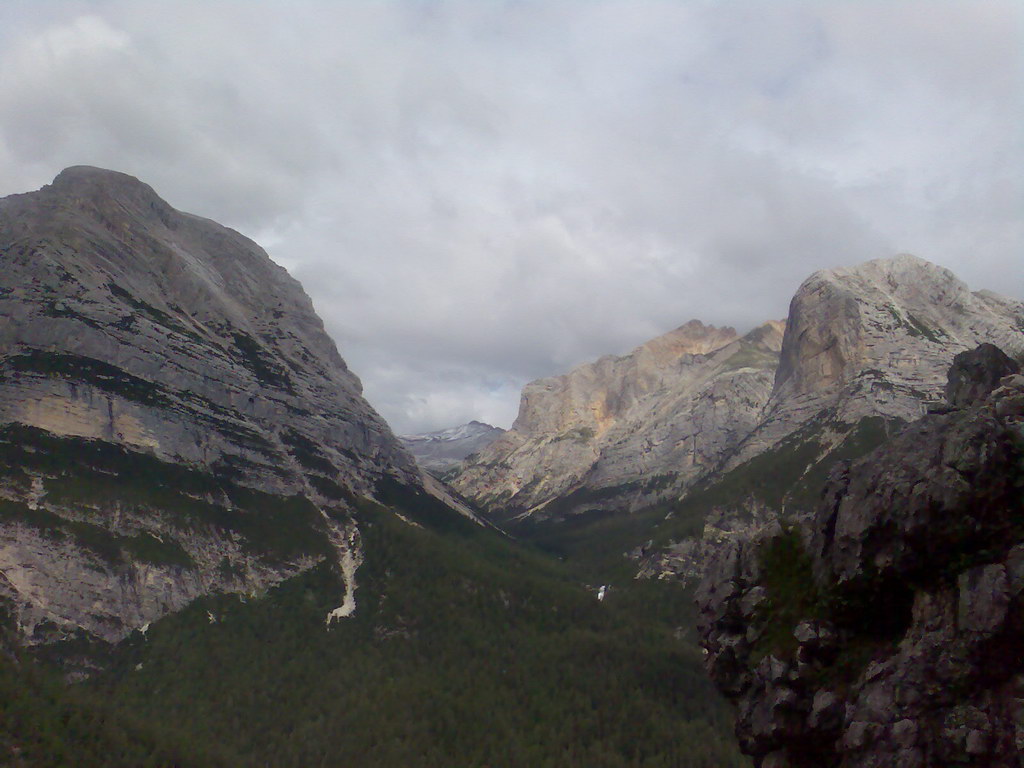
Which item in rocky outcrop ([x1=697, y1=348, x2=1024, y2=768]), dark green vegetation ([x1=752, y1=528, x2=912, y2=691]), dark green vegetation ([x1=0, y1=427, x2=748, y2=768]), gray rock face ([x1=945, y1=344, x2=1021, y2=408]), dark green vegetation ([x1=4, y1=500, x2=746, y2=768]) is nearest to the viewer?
rocky outcrop ([x1=697, y1=348, x2=1024, y2=768])

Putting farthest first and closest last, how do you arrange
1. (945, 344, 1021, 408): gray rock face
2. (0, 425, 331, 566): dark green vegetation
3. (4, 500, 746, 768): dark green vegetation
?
(0, 425, 331, 566): dark green vegetation
(4, 500, 746, 768): dark green vegetation
(945, 344, 1021, 408): gray rock face

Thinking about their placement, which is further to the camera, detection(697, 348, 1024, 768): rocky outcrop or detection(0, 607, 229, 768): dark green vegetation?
detection(0, 607, 229, 768): dark green vegetation

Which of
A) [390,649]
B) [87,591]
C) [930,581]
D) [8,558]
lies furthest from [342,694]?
[930,581]

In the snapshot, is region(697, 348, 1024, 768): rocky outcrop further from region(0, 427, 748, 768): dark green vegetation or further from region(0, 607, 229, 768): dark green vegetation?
region(0, 427, 748, 768): dark green vegetation

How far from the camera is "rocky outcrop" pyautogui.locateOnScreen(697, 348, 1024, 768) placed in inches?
866

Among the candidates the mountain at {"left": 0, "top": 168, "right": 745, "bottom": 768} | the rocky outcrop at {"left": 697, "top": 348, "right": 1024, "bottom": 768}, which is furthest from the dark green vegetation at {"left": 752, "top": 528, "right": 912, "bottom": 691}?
the mountain at {"left": 0, "top": 168, "right": 745, "bottom": 768}

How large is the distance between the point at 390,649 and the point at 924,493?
164m

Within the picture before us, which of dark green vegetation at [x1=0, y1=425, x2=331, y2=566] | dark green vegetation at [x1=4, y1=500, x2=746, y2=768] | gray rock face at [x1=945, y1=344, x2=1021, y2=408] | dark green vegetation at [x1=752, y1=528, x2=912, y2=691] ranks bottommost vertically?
dark green vegetation at [x1=4, y1=500, x2=746, y2=768]

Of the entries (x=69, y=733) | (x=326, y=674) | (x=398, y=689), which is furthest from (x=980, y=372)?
(x=326, y=674)

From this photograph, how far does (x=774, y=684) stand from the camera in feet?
97.6

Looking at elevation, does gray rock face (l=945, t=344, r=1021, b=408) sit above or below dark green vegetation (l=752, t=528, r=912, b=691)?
above

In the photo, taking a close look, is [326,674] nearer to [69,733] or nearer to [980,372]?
[69,733]

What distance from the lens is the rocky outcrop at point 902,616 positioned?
22.0m

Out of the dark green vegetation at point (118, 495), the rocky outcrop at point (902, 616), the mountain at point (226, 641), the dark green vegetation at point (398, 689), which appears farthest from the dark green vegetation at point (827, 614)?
the dark green vegetation at point (118, 495)
